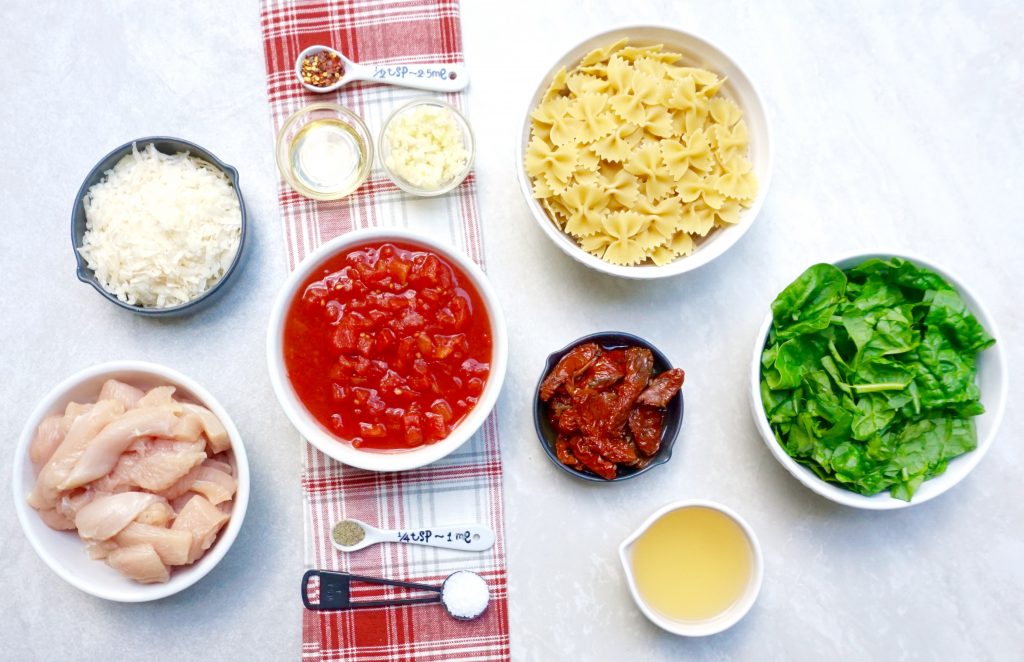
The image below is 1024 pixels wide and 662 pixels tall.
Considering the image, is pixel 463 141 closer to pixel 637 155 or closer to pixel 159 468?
pixel 637 155

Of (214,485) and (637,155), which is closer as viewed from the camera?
(214,485)

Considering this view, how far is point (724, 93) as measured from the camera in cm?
338

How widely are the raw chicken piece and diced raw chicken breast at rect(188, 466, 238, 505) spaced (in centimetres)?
11

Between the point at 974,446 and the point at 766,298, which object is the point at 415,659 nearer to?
the point at 766,298

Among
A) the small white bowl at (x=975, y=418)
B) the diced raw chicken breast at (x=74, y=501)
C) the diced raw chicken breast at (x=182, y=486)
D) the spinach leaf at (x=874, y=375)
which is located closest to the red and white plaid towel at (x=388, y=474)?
the diced raw chicken breast at (x=182, y=486)

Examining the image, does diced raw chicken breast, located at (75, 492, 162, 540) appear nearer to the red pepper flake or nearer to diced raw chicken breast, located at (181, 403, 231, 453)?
diced raw chicken breast, located at (181, 403, 231, 453)

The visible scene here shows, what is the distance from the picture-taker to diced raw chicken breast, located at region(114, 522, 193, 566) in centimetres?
297

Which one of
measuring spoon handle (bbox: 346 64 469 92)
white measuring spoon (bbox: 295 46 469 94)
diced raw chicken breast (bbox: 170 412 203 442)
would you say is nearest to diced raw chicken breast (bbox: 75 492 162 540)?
diced raw chicken breast (bbox: 170 412 203 442)

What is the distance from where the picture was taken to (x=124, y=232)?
320cm

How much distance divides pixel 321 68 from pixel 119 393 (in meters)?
1.59

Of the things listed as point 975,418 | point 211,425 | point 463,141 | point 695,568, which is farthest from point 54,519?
point 975,418

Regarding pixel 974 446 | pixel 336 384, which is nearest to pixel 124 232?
pixel 336 384

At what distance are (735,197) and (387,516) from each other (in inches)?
78.9

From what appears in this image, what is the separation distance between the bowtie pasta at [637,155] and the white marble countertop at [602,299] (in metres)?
0.29
